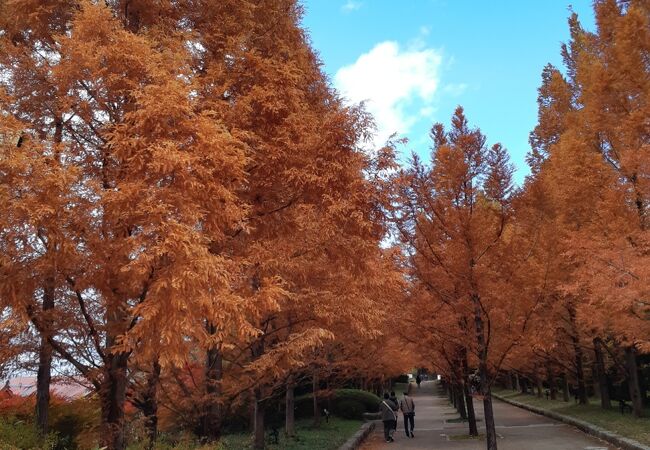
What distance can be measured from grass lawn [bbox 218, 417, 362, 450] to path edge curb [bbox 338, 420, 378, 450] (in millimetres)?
201

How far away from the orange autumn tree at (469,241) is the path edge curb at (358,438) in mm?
5333

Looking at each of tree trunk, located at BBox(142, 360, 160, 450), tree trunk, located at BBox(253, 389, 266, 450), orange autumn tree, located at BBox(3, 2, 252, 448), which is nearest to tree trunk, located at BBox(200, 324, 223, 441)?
tree trunk, located at BBox(142, 360, 160, 450)

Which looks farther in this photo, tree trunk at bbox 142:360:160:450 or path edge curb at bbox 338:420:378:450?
path edge curb at bbox 338:420:378:450

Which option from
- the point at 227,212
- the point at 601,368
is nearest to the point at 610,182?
the point at 601,368

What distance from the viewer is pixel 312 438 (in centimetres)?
1625

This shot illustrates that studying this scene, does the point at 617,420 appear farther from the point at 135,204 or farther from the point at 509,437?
the point at 135,204

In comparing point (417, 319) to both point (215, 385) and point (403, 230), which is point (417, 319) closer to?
point (403, 230)

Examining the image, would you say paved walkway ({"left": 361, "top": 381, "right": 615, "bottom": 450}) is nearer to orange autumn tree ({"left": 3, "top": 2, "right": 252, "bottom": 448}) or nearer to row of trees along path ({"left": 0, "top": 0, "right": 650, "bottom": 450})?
row of trees along path ({"left": 0, "top": 0, "right": 650, "bottom": 450})

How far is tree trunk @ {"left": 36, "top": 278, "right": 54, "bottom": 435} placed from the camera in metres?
5.95

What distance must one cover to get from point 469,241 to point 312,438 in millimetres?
9022

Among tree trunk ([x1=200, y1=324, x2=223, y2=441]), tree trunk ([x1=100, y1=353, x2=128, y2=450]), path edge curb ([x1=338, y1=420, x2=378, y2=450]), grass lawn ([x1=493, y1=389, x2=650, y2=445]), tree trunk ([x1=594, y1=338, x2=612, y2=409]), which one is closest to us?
tree trunk ([x1=100, y1=353, x2=128, y2=450])

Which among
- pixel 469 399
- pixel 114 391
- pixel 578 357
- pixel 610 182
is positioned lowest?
pixel 469 399

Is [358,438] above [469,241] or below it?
below

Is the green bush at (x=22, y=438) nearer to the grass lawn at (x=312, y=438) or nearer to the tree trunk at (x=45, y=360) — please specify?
the tree trunk at (x=45, y=360)
